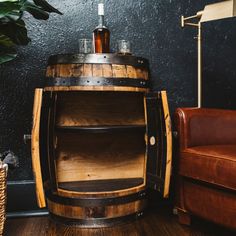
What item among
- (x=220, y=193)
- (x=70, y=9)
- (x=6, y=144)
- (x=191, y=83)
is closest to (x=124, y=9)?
(x=70, y=9)

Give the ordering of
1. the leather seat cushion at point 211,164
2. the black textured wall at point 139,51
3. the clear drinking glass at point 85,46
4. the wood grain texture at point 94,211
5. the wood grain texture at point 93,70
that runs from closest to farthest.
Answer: the leather seat cushion at point 211,164 < the wood grain texture at point 93,70 < the wood grain texture at point 94,211 < the clear drinking glass at point 85,46 < the black textured wall at point 139,51

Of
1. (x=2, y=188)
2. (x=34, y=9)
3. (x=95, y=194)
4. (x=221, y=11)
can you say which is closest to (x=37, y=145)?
(x=2, y=188)

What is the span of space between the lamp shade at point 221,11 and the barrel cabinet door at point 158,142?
0.59 meters

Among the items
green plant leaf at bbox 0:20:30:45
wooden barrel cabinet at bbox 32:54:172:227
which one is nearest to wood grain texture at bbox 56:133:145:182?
wooden barrel cabinet at bbox 32:54:172:227

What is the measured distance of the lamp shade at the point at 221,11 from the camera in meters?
1.80

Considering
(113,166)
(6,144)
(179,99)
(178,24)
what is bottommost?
(113,166)

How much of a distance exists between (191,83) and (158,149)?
0.74 metres

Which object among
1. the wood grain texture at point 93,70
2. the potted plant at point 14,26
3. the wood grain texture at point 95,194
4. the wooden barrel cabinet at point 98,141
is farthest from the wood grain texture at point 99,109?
the potted plant at point 14,26

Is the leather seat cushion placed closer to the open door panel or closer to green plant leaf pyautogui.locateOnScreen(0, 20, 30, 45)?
the open door panel

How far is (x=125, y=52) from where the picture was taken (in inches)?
78.0

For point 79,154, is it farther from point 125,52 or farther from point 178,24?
point 178,24

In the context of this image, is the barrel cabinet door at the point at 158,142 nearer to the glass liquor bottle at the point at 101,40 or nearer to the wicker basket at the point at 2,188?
the glass liquor bottle at the point at 101,40

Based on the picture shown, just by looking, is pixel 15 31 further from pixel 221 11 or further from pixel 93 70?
pixel 221 11

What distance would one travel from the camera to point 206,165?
63.1 inches
